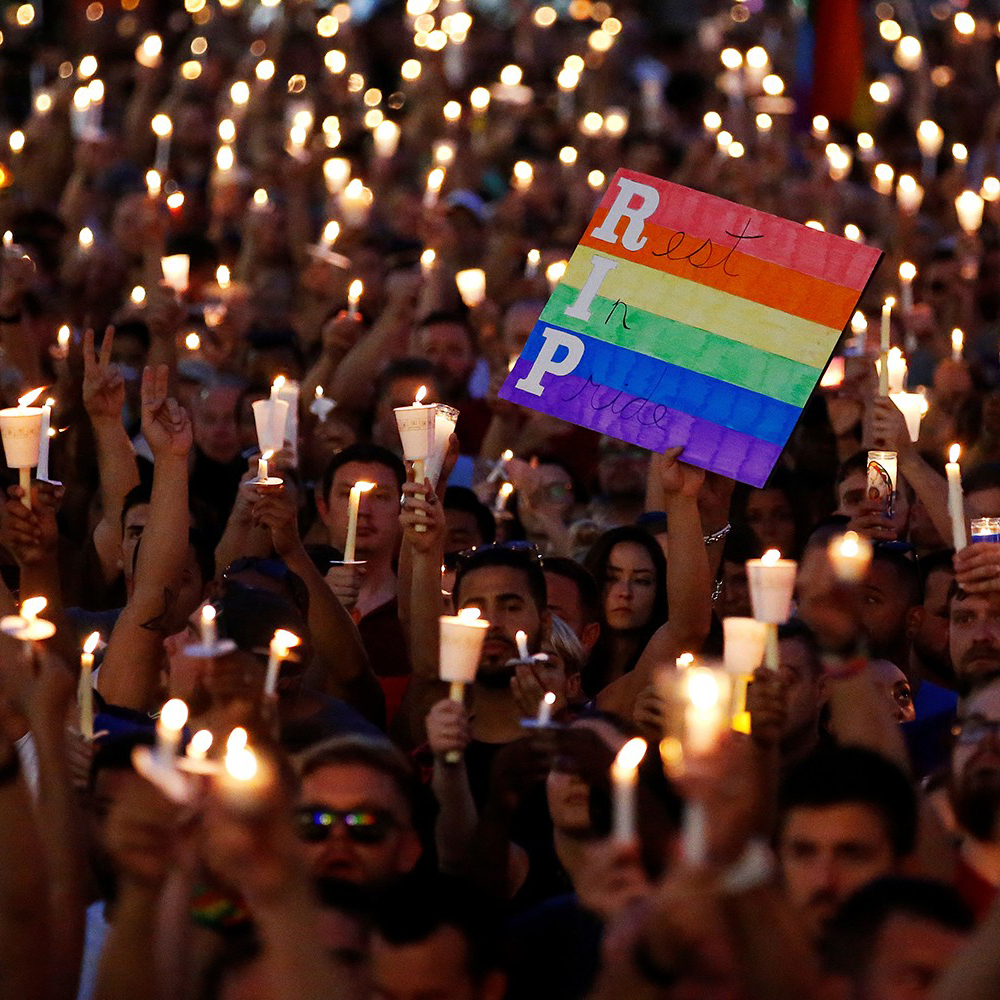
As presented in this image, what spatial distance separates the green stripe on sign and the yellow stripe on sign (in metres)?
0.02

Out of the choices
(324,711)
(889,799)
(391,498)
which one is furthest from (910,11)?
(889,799)

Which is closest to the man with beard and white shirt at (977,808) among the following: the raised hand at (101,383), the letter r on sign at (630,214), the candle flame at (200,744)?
the candle flame at (200,744)

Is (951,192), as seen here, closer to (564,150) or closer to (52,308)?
(564,150)

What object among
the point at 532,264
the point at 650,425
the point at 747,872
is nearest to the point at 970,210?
the point at 532,264

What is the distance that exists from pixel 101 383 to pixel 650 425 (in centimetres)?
179

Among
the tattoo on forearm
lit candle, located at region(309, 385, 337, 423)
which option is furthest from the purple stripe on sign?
lit candle, located at region(309, 385, 337, 423)

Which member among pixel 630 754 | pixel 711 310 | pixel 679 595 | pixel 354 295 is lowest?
pixel 630 754

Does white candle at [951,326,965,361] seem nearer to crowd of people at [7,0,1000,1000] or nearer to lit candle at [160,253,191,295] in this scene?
crowd of people at [7,0,1000,1000]

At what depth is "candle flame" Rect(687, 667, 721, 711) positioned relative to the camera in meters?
2.87

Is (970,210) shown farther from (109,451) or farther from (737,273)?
(109,451)

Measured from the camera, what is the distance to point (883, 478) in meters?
6.57

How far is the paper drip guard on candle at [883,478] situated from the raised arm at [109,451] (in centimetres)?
238

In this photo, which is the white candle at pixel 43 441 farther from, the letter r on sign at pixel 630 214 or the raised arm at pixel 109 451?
the letter r on sign at pixel 630 214

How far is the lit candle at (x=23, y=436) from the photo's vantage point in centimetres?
547
